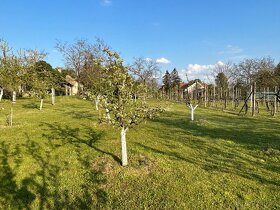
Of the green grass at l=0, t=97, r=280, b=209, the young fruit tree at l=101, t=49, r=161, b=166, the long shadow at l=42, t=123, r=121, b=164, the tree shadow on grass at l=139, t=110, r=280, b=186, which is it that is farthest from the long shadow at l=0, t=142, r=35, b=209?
the tree shadow on grass at l=139, t=110, r=280, b=186

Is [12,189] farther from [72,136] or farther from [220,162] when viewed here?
[220,162]

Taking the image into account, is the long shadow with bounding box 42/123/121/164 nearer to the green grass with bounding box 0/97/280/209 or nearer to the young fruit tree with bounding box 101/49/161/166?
the green grass with bounding box 0/97/280/209

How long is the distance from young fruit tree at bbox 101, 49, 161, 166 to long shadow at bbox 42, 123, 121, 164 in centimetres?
156

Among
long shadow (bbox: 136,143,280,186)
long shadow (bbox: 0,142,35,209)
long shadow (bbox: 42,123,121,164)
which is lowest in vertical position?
long shadow (bbox: 0,142,35,209)

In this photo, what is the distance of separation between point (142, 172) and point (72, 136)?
239 inches

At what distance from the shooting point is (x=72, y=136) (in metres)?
14.0

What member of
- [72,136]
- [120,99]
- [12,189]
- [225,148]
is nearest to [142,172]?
[120,99]

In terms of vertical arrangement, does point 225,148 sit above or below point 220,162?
above

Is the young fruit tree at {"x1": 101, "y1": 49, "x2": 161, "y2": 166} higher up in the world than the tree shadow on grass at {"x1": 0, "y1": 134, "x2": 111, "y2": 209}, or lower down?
higher up

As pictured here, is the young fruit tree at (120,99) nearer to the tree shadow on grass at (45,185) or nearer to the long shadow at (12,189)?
the tree shadow on grass at (45,185)

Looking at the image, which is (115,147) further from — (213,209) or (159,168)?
(213,209)

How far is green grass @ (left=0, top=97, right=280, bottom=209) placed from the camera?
741 cm

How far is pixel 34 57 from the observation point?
47.6 metres

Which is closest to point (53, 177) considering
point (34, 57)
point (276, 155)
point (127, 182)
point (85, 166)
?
point (85, 166)
